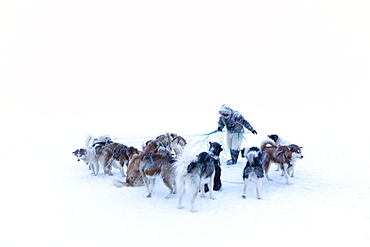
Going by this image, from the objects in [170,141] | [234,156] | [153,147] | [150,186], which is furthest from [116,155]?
[234,156]

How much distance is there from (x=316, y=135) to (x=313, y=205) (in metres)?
8.83

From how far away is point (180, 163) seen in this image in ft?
16.3

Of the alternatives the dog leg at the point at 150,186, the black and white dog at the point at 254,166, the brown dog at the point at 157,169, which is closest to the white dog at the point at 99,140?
the brown dog at the point at 157,169

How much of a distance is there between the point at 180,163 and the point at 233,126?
3.43 meters

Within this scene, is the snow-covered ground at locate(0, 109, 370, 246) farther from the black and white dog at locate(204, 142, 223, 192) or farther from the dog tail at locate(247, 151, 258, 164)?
the dog tail at locate(247, 151, 258, 164)

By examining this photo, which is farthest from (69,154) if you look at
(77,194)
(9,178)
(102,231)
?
(102,231)

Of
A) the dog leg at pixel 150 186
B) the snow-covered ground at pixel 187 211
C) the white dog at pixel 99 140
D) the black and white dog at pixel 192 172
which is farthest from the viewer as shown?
the white dog at pixel 99 140

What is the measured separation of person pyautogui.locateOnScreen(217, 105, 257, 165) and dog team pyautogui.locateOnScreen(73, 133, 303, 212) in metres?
1.01

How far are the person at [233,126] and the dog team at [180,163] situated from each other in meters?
1.01

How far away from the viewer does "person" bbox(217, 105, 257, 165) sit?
768 centimetres

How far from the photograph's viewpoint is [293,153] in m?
6.18

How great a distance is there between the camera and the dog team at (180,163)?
16.1 feet

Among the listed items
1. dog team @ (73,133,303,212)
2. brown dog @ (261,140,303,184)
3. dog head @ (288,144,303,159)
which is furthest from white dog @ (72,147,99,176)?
dog head @ (288,144,303,159)

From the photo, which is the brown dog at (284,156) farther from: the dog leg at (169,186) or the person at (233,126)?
the dog leg at (169,186)
